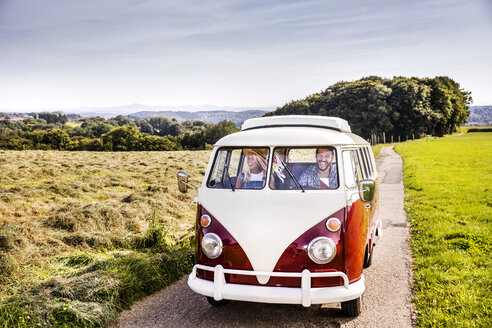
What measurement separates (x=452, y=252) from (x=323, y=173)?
14.3 ft

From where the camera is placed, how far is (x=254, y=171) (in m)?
5.24

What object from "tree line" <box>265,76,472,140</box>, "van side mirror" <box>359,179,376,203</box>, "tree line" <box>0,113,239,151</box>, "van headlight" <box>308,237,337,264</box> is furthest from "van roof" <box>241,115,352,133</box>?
"tree line" <box>265,76,472,140</box>

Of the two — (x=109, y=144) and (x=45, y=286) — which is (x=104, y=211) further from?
(x=109, y=144)

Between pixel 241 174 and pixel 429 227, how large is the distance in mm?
6572

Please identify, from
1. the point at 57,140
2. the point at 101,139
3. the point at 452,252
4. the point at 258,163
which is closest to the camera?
the point at 258,163

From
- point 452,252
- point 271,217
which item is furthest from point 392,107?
point 271,217

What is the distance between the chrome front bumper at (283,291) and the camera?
4262 millimetres

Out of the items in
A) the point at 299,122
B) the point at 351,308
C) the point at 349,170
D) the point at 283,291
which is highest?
the point at 299,122

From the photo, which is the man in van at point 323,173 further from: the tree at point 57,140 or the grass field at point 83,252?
the tree at point 57,140

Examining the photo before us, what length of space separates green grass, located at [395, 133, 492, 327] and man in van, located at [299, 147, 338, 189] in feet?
7.03

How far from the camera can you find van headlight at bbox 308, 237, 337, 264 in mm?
Answer: 4371

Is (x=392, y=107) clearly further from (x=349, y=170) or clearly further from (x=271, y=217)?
(x=271, y=217)

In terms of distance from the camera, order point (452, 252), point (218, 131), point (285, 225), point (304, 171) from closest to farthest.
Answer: point (285, 225), point (304, 171), point (452, 252), point (218, 131)

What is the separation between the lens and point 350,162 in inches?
207
